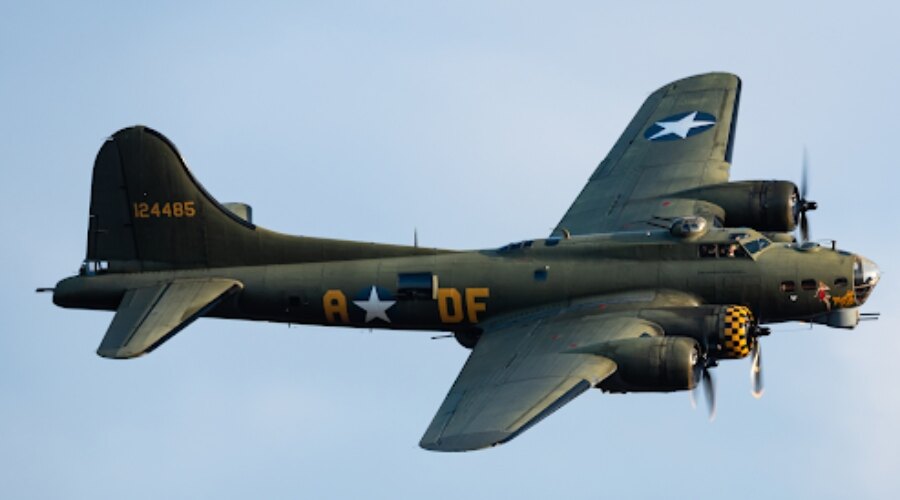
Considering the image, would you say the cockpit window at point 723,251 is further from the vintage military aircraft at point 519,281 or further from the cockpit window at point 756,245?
the cockpit window at point 756,245

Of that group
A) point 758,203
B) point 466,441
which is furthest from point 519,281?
point 758,203

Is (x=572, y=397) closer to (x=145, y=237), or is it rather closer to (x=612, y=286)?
(x=612, y=286)

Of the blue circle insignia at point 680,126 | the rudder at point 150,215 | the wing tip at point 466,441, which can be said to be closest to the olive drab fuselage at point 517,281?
the rudder at point 150,215

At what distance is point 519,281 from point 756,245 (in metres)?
5.66

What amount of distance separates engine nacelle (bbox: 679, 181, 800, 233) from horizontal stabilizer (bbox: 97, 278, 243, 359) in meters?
12.4

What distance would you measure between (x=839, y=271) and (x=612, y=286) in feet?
17.4

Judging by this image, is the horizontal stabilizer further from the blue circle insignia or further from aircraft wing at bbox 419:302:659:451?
the blue circle insignia

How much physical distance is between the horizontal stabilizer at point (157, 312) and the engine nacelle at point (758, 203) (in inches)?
489

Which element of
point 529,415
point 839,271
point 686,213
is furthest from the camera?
point 686,213

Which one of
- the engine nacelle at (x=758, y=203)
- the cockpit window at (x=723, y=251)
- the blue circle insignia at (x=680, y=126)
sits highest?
the blue circle insignia at (x=680, y=126)

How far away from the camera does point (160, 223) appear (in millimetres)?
53094

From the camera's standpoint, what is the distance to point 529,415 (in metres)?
45.9

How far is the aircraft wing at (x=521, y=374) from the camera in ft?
150

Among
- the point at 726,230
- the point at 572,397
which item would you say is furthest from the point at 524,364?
the point at 726,230
